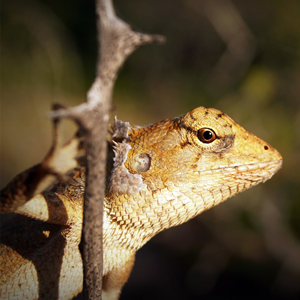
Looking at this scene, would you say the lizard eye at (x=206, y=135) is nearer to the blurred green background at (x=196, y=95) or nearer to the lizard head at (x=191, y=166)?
the lizard head at (x=191, y=166)

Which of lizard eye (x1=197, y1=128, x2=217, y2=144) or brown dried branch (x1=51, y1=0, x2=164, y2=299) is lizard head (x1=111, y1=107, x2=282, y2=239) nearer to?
lizard eye (x1=197, y1=128, x2=217, y2=144)

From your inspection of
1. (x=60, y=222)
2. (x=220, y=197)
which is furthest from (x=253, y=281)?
(x=60, y=222)

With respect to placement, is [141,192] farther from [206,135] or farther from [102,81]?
[102,81]

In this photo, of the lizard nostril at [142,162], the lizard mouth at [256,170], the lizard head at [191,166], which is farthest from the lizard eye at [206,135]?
the lizard nostril at [142,162]

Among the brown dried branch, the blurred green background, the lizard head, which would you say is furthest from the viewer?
the blurred green background

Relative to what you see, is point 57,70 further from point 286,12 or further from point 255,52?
point 286,12

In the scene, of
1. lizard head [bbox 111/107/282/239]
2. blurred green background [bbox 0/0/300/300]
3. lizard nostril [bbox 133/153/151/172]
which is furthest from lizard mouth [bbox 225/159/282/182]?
blurred green background [bbox 0/0/300/300]

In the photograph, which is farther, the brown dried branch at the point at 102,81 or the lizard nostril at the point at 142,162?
the lizard nostril at the point at 142,162

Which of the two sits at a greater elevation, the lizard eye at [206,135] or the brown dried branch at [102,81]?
the lizard eye at [206,135]

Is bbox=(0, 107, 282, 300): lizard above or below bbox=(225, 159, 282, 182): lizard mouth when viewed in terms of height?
below
